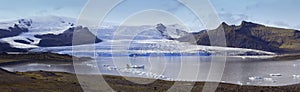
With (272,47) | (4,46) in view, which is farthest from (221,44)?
(4,46)

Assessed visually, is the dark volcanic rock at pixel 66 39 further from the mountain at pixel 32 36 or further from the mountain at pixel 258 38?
the mountain at pixel 258 38

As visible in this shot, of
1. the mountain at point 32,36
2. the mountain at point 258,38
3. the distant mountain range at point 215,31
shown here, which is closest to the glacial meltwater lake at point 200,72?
the mountain at point 32,36

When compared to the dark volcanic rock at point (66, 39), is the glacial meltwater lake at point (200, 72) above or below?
below

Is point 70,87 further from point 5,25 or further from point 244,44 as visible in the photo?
point 5,25

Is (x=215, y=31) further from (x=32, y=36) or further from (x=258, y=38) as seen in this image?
(x=32, y=36)

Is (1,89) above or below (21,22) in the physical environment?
below

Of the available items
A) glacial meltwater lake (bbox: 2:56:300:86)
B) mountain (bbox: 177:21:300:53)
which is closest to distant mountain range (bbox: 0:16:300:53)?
mountain (bbox: 177:21:300:53)

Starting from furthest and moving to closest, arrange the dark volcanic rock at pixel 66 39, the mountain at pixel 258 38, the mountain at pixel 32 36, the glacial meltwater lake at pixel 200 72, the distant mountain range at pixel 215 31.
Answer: the mountain at pixel 258 38 < the distant mountain range at pixel 215 31 < the dark volcanic rock at pixel 66 39 < the mountain at pixel 32 36 < the glacial meltwater lake at pixel 200 72

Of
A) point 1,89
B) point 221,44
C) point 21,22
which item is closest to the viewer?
point 1,89
